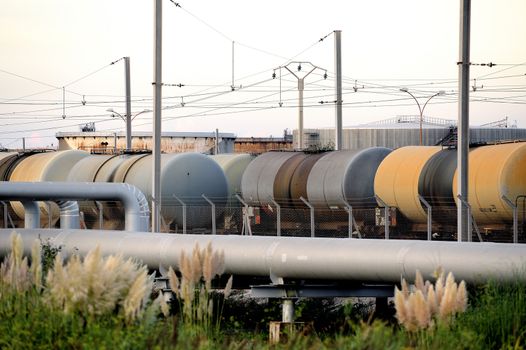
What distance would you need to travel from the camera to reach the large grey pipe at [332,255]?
46.1ft

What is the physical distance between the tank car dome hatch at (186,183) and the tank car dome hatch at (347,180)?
3.67 meters

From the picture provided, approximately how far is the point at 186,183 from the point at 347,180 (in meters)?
5.72

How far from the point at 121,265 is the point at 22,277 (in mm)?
1151

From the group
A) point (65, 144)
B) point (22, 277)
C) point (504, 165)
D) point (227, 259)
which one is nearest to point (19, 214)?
point (504, 165)

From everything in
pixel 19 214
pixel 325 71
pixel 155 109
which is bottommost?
pixel 19 214

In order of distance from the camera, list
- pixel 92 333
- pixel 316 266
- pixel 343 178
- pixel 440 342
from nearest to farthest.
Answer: pixel 92 333
pixel 440 342
pixel 316 266
pixel 343 178

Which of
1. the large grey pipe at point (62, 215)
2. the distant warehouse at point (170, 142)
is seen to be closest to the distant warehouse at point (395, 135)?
the distant warehouse at point (170, 142)

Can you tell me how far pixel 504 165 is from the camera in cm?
2584

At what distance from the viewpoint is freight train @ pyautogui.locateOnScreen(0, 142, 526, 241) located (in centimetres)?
2650

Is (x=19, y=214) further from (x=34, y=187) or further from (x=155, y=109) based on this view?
(x=34, y=187)

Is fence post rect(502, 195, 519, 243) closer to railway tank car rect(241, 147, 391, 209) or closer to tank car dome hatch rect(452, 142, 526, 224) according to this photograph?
tank car dome hatch rect(452, 142, 526, 224)

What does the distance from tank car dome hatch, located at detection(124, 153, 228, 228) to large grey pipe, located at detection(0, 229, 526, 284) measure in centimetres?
1469

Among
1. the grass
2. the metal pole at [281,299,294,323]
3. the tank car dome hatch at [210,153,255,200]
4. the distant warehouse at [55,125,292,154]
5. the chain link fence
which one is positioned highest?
the distant warehouse at [55,125,292,154]

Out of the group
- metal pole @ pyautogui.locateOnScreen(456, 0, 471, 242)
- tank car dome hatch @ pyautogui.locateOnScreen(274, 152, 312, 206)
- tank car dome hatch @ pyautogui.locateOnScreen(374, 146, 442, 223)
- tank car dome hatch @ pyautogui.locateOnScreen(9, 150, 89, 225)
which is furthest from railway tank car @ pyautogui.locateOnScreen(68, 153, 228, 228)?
metal pole @ pyautogui.locateOnScreen(456, 0, 471, 242)
